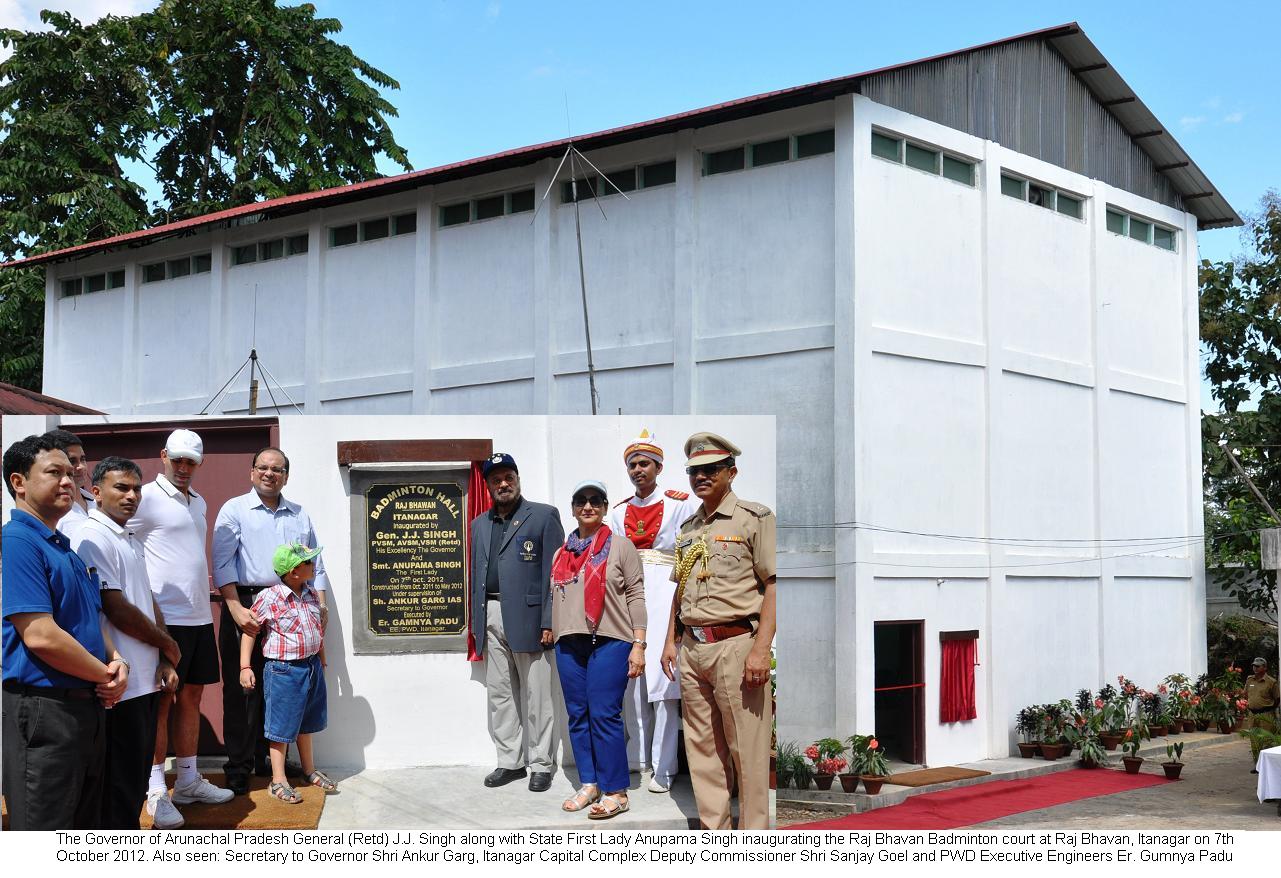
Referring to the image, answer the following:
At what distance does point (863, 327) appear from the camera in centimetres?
1678

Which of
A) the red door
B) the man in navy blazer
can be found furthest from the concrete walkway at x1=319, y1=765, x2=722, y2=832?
the red door

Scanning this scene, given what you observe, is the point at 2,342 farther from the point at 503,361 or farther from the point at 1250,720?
the point at 1250,720

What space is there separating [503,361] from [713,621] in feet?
43.1

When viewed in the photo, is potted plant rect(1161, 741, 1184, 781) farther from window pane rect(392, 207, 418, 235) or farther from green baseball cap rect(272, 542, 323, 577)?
green baseball cap rect(272, 542, 323, 577)

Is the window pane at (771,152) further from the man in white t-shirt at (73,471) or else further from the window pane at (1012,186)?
the man in white t-shirt at (73,471)

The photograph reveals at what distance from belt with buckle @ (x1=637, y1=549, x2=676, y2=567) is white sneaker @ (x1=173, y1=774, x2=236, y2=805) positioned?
2.67 meters

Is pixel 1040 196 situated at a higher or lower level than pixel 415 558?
higher

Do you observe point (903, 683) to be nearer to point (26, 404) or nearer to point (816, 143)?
point (816, 143)

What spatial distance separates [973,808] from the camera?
52.0ft

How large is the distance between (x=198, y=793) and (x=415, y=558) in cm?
182

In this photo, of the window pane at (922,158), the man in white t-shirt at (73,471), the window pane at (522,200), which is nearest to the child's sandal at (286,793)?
the man in white t-shirt at (73,471)

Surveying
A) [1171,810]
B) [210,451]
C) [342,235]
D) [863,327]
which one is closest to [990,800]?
[1171,810]

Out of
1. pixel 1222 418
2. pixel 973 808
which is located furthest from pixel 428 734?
pixel 1222 418

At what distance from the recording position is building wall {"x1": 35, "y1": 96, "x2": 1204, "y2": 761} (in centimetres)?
1694
